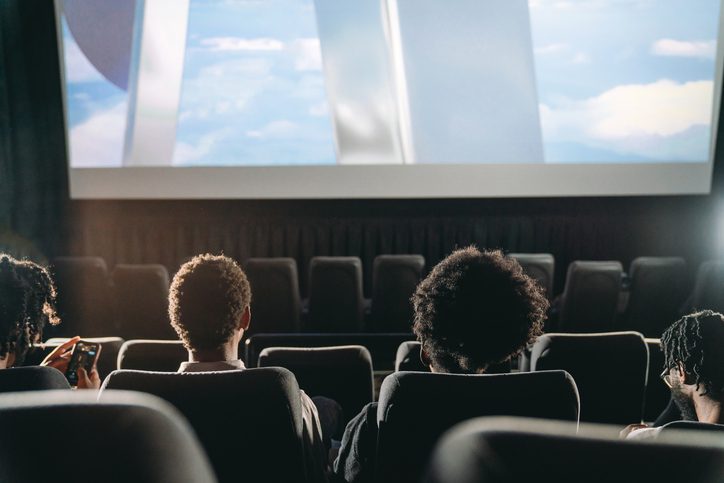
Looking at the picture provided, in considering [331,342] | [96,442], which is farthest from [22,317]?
[331,342]

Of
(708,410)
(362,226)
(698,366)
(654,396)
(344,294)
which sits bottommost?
(654,396)

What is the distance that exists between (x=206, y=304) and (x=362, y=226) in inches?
200

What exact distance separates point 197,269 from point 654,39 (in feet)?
18.5

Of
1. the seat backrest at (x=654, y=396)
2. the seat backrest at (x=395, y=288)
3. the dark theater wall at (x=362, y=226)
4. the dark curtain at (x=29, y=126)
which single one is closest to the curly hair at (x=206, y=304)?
the seat backrest at (x=654, y=396)

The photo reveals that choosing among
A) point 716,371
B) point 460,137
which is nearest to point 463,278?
point 716,371

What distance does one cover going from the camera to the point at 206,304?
1773 mm

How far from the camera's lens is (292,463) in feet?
4.30

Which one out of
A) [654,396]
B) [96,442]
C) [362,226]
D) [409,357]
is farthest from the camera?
[362,226]

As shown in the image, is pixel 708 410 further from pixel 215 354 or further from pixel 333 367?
pixel 215 354

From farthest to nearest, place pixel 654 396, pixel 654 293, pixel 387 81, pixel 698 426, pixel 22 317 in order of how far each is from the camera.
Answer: pixel 387 81 < pixel 654 293 < pixel 654 396 < pixel 22 317 < pixel 698 426

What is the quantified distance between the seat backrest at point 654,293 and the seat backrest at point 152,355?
3396 millimetres

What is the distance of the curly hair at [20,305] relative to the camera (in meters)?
1.85

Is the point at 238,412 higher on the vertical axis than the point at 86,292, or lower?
lower

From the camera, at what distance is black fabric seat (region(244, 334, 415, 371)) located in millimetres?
2699
